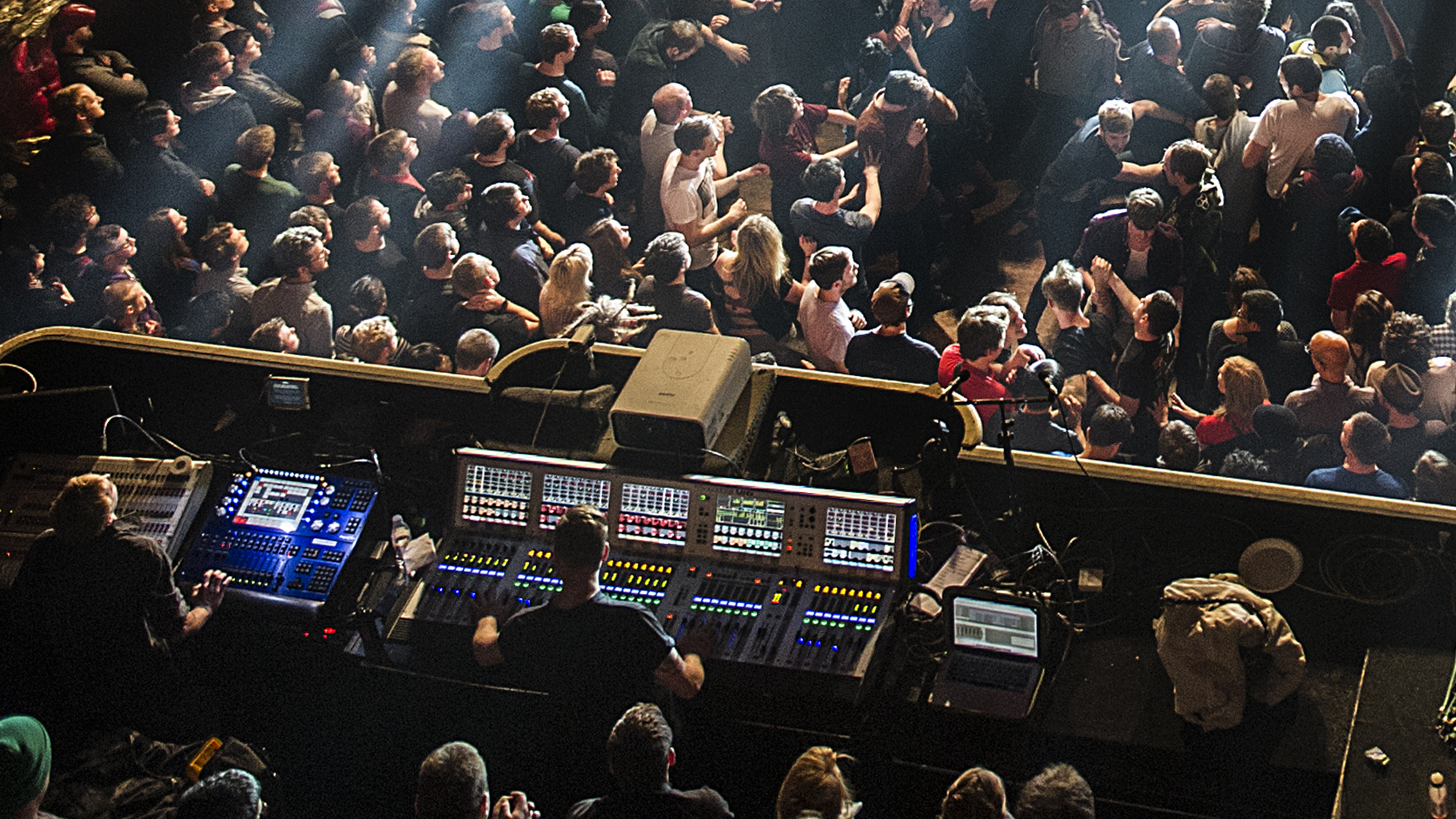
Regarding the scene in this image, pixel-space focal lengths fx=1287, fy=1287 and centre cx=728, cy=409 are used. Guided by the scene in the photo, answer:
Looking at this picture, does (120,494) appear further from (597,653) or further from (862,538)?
(862,538)

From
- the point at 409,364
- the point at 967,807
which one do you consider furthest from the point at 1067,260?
the point at 967,807

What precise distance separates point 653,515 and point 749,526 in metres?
0.32

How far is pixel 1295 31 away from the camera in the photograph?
287 inches

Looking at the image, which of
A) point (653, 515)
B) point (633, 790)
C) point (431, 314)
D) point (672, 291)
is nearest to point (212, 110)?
point (431, 314)

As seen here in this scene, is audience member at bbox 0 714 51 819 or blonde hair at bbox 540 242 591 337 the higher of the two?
audience member at bbox 0 714 51 819

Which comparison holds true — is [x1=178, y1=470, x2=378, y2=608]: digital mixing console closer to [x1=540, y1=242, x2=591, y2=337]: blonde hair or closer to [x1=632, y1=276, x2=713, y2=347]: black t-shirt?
[x1=540, y1=242, x2=591, y2=337]: blonde hair

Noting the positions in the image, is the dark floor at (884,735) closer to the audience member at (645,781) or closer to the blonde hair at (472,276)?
the audience member at (645,781)

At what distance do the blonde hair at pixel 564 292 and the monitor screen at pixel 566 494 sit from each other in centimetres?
179

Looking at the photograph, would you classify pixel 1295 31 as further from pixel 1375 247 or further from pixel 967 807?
pixel 967 807

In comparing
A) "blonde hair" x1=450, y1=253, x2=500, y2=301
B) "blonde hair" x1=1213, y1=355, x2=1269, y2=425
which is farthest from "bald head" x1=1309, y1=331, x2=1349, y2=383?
A: "blonde hair" x1=450, y1=253, x2=500, y2=301

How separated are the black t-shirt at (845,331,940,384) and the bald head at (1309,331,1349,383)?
58.6 inches

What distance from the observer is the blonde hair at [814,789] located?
3.22 metres

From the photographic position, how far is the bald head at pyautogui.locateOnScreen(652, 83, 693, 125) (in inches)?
265

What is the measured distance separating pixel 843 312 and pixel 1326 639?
8.27ft
